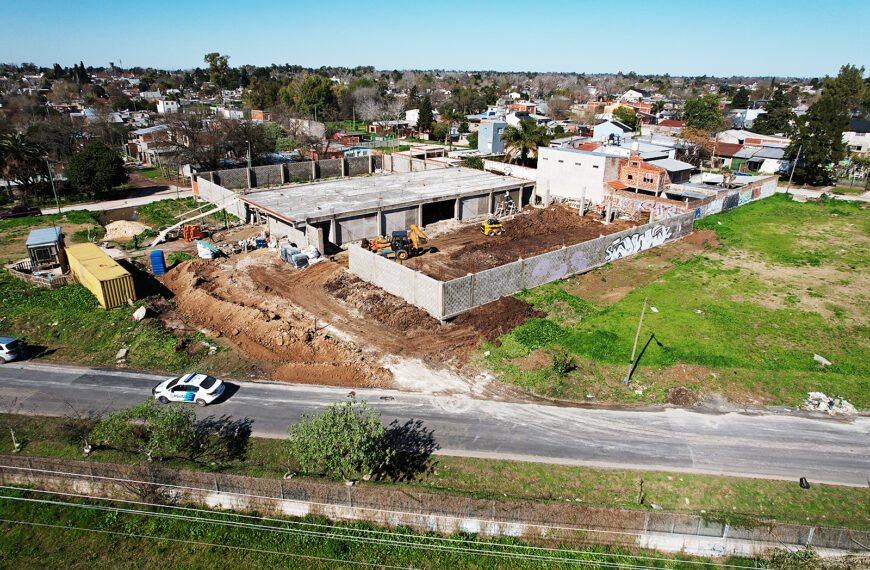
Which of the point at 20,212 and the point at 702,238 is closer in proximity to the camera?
the point at 702,238

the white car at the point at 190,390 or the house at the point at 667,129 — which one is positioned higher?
the house at the point at 667,129

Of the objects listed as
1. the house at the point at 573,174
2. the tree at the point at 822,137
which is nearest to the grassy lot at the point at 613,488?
the house at the point at 573,174

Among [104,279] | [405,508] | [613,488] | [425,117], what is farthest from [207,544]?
[425,117]

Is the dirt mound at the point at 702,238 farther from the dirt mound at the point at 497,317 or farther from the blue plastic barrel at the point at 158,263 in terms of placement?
the blue plastic barrel at the point at 158,263

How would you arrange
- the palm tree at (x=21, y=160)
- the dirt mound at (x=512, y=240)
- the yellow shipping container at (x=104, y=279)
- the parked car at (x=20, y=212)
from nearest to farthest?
1. the yellow shipping container at (x=104, y=279)
2. the dirt mound at (x=512, y=240)
3. the parked car at (x=20, y=212)
4. the palm tree at (x=21, y=160)

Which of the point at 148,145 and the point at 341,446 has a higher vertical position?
the point at 148,145

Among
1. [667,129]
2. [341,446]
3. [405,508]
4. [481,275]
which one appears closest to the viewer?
[405,508]

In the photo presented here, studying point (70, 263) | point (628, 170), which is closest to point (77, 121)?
point (70, 263)

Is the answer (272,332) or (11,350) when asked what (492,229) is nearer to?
(272,332)
